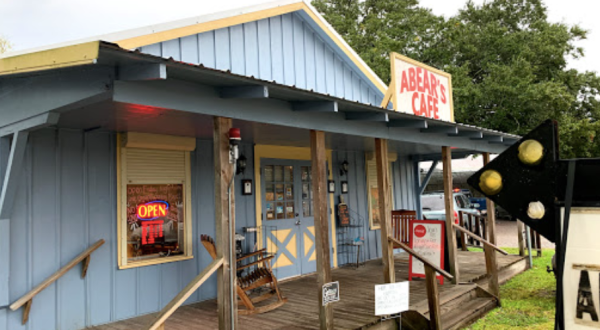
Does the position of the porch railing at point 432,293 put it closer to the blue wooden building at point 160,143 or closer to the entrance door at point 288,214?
the blue wooden building at point 160,143

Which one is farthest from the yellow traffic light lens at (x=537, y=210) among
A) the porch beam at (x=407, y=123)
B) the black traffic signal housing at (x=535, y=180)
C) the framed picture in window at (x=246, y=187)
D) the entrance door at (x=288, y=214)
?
the entrance door at (x=288, y=214)

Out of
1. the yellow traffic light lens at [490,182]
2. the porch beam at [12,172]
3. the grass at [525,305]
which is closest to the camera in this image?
the yellow traffic light lens at [490,182]

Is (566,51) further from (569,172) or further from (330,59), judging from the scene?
(569,172)

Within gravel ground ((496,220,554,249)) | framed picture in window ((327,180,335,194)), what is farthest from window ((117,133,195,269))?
gravel ground ((496,220,554,249))

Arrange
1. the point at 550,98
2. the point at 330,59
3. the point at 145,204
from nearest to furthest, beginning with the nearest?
1. the point at 145,204
2. the point at 330,59
3. the point at 550,98

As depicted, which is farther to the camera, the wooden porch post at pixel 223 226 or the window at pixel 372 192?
the window at pixel 372 192

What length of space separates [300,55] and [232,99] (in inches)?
173

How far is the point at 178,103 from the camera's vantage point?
3.66m

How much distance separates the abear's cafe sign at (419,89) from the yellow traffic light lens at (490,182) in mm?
5807

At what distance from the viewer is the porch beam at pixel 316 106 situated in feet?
15.1

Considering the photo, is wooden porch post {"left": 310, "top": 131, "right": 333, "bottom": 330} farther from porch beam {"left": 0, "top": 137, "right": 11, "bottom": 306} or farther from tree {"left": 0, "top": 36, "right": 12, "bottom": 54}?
tree {"left": 0, "top": 36, "right": 12, "bottom": 54}

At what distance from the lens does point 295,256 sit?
7891 millimetres

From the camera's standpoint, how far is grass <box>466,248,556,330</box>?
20.3ft

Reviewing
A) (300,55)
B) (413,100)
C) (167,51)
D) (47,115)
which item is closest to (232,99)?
(47,115)
